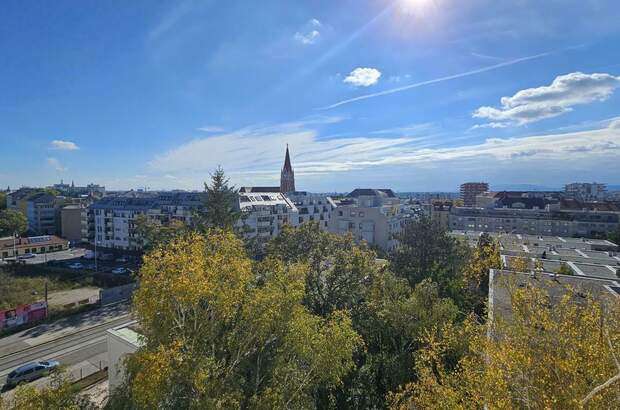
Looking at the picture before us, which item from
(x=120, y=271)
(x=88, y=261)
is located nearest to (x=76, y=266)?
(x=88, y=261)

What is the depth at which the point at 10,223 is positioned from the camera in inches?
2447

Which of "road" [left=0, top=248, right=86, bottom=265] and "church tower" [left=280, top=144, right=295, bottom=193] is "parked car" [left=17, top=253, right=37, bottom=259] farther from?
"church tower" [left=280, top=144, right=295, bottom=193]

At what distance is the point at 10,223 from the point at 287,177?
55532 millimetres

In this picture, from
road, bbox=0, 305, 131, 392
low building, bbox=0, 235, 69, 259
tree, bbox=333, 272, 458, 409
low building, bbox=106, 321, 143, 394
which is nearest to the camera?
tree, bbox=333, 272, 458, 409

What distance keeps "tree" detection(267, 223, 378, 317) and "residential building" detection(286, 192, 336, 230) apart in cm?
3577

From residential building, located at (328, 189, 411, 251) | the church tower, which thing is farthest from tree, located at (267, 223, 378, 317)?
the church tower

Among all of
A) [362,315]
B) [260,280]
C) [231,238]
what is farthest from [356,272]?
[231,238]

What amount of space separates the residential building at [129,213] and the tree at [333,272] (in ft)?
117

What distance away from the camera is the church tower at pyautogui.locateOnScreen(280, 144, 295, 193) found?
85750 mm

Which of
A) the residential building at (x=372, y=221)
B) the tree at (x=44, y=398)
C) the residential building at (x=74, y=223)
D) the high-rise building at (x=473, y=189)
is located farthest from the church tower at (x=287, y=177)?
A: the high-rise building at (x=473, y=189)

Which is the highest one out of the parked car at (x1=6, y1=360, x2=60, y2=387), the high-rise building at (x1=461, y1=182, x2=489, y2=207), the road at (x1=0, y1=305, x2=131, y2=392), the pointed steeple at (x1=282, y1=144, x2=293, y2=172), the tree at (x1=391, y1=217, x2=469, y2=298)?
the pointed steeple at (x1=282, y1=144, x2=293, y2=172)

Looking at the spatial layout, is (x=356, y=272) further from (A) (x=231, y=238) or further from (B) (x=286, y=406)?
(B) (x=286, y=406)

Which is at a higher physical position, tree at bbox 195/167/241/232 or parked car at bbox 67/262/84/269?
tree at bbox 195/167/241/232

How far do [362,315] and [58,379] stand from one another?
42.3ft
